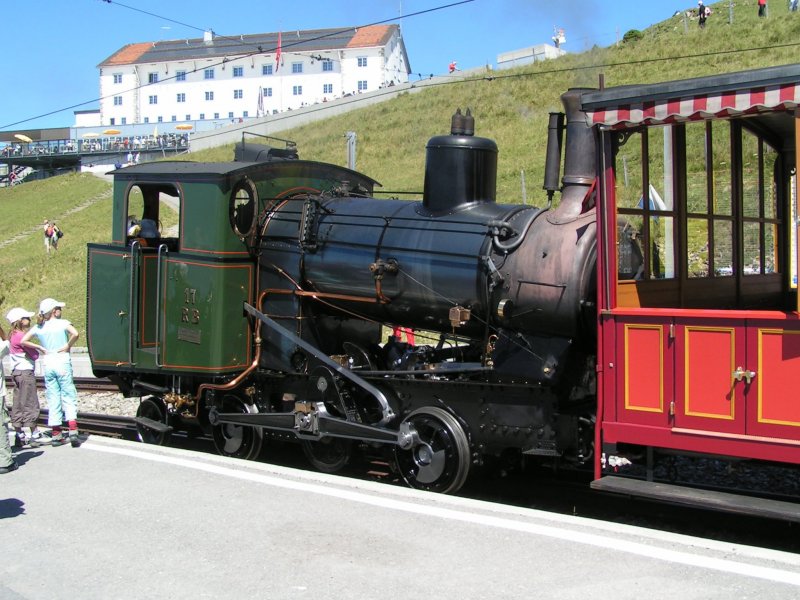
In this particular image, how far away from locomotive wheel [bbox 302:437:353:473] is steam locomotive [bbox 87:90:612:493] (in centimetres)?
2

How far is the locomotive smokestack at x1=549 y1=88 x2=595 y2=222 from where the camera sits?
21.4 ft

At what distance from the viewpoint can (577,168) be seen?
6609 millimetres

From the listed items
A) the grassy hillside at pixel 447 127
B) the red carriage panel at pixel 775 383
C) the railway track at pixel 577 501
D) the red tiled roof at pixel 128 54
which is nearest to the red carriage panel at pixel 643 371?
the red carriage panel at pixel 775 383

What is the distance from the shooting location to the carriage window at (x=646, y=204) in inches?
Answer: 232

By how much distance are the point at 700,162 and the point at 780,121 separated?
Answer: 77cm

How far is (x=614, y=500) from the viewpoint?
7.04 m

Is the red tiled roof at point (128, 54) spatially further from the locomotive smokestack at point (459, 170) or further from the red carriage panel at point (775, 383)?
the red carriage panel at point (775, 383)

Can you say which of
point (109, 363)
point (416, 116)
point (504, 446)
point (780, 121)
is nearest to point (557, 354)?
point (504, 446)

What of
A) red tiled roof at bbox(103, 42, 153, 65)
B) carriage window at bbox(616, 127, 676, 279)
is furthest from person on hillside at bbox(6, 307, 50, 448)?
red tiled roof at bbox(103, 42, 153, 65)

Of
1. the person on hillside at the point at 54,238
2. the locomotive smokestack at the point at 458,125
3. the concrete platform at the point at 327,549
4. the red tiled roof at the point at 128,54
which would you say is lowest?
the concrete platform at the point at 327,549

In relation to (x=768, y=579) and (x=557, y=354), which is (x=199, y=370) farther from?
(x=768, y=579)

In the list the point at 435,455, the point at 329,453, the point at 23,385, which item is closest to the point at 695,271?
the point at 435,455

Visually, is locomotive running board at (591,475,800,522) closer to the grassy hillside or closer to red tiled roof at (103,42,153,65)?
the grassy hillside

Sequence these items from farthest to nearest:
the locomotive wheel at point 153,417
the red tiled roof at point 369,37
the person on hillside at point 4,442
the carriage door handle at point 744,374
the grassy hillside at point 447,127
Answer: the red tiled roof at point 369,37, the grassy hillside at point 447,127, the locomotive wheel at point 153,417, the person on hillside at point 4,442, the carriage door handle at point 744,374
